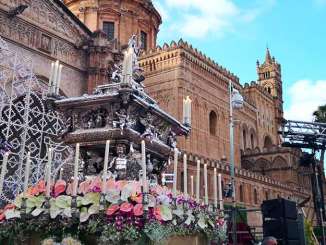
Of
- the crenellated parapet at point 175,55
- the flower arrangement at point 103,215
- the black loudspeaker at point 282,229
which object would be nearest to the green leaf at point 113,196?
the flower arrangement at point 103,215

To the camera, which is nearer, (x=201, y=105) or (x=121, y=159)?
(x=121, y=159)

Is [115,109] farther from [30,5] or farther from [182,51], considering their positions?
[182,51]

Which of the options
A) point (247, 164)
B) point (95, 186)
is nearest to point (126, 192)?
point (95, 186)

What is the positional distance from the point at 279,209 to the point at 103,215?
3.72 metres

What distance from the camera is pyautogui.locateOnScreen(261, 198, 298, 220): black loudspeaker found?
24.0 feet

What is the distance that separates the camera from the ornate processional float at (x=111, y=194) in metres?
4.95

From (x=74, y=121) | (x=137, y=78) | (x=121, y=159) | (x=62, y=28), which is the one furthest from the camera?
(x=62, y=28)

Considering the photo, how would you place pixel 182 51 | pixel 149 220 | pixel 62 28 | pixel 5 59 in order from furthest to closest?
pixel 182 51
pixel 62 28
pixel 5 59
pixel 149 220

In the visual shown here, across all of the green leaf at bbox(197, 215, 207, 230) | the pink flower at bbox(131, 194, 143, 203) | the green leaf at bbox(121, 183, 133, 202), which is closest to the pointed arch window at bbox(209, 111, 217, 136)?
the green leaf at bbox(197, 215, 207, 230)

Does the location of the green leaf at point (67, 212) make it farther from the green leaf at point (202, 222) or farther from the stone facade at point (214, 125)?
the stone facade at point (214, 125)

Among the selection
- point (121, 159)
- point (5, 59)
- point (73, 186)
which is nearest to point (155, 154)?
point (121, 159)

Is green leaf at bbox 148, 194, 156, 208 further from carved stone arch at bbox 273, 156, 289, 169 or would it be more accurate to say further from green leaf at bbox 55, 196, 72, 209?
carved stone arch at bbox 273, 156, 289, 169

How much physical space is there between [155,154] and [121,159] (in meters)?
1.19

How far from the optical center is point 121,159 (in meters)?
6.47
